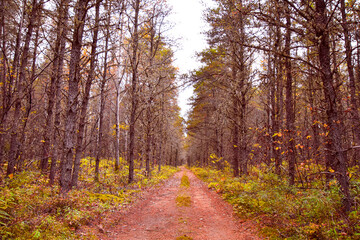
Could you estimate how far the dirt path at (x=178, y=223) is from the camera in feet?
16.3

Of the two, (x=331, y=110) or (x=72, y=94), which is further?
(x=72, y=94)

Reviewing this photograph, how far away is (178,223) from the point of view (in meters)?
5.83

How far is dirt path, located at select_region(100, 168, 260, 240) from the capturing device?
4.98 metres

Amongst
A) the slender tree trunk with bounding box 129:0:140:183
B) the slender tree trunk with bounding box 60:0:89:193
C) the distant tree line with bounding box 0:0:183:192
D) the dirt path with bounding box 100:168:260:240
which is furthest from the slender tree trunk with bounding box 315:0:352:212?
the slender tree trunk with bounding box 129:0:140:183

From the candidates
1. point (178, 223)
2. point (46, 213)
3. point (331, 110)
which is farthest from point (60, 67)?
point (331, 110)

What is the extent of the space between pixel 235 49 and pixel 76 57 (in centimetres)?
755

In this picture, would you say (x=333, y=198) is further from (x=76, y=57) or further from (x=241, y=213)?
(x=76, y=57)

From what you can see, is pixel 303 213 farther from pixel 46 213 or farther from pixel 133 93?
pixel 133 93

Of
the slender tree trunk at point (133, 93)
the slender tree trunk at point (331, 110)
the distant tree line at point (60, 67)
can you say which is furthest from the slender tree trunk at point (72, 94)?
the slender tree trunk at point (331, 110)

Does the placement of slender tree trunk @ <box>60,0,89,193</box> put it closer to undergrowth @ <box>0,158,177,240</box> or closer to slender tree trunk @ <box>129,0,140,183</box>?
undergrowth @ <box>0,158,177,240</box>

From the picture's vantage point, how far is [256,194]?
7266mm

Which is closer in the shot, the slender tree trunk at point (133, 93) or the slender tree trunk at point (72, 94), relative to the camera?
the slender tree trunk at point (72, 94)

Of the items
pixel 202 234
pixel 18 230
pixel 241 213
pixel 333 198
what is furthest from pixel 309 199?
pixel 18 230

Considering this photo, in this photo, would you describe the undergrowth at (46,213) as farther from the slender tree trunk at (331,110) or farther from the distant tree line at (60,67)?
the slender tree trunk at (331,110)
